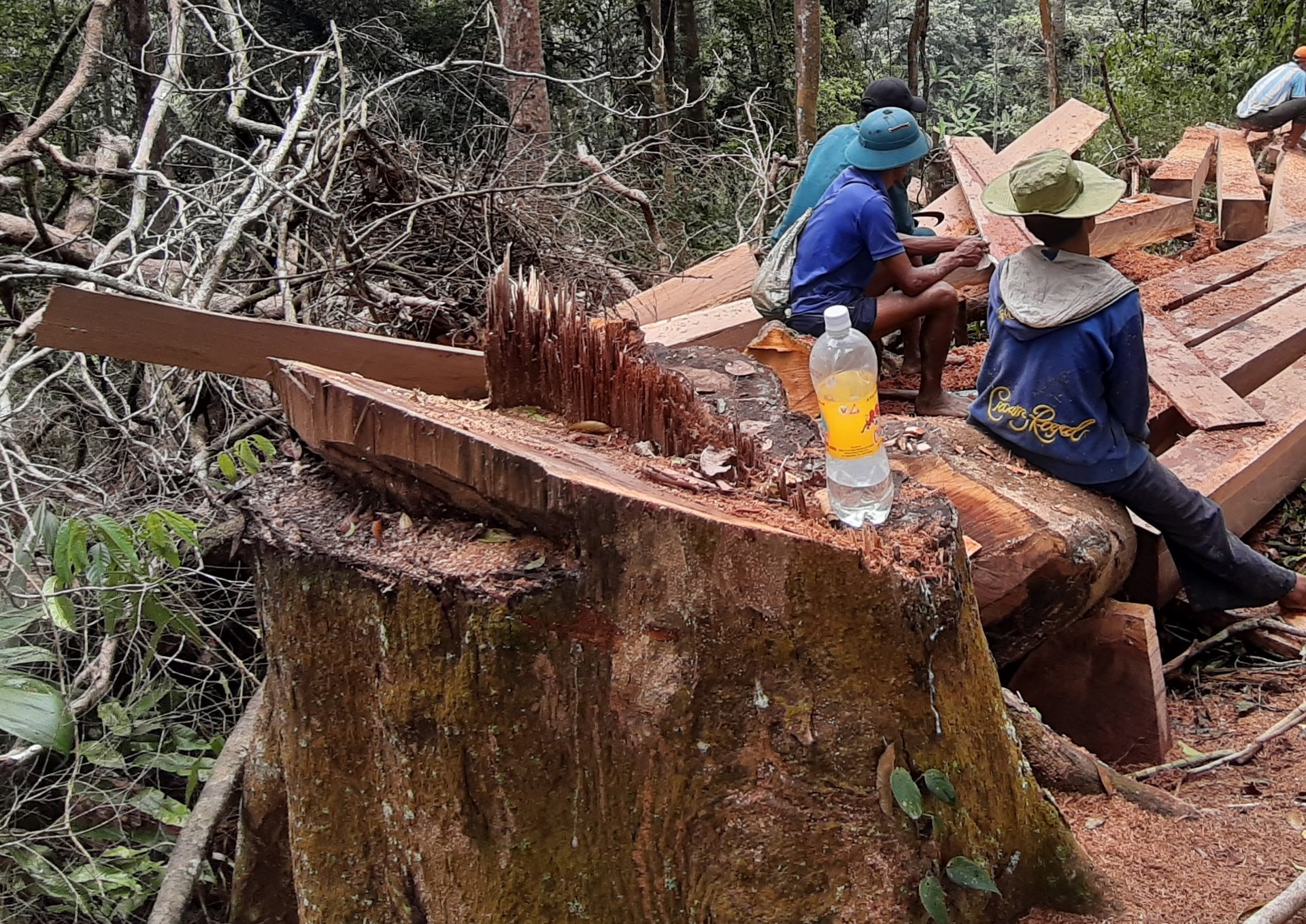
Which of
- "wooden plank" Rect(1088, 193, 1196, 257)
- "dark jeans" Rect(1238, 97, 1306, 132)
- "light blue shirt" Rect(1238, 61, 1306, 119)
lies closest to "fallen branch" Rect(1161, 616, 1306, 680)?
"wooden plank" Rect(1088, 193, 1196, 257)

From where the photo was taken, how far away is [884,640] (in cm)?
168

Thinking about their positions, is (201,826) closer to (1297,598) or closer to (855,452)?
(855,452)

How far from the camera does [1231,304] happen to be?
5.30 meters

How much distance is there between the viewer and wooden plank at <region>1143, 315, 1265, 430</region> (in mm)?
4191

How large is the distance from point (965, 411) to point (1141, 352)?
139 centimetres

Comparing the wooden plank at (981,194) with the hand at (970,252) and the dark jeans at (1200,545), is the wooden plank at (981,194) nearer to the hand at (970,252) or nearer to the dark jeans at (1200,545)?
the hand at (970,252)

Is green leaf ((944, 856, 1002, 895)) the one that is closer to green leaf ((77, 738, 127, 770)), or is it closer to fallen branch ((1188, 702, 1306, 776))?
fallen branch ((1188, 702, 1306, 776))

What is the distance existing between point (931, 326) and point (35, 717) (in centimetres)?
368

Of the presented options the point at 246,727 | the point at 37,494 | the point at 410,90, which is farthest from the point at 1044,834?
the point at 410,90

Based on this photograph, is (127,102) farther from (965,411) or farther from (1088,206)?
(1088,206)

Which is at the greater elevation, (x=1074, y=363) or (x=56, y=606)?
(x=1074, y=363)

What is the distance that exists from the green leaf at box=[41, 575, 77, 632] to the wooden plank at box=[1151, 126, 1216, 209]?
24.7 feet

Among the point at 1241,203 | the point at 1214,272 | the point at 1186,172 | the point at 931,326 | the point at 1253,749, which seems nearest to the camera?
the point at 1253,749

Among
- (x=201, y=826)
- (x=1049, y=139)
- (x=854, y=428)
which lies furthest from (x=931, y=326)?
(x=1049, y=139)
